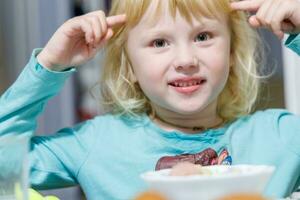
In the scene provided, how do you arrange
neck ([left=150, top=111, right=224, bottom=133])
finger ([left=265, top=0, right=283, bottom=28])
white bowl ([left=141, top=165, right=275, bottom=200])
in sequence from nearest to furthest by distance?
white bowl ([left=141, top=165, right=275, bottom=200]), finger ([left=265, top=0, right=283, bottom=28]), neck ([left=150, top=111, right=224, bottom=133])

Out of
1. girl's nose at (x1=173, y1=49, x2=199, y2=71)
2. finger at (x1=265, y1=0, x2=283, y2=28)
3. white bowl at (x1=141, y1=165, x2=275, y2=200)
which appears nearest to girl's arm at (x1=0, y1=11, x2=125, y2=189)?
girl's nose at (x1=173, y1=49, x2=199, y2=71)

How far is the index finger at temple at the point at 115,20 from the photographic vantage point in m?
0.92

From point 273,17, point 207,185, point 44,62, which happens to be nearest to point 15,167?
point 207,185

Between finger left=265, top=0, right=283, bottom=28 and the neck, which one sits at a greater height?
finger left=265, top=0, right=283, bottom=28

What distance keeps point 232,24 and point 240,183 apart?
499 millimetres

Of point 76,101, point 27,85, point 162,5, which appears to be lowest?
point 76,101

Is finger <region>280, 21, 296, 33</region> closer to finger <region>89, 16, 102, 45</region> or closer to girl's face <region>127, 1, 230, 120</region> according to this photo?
girl's face <region>127, 1, 230, 120</region>

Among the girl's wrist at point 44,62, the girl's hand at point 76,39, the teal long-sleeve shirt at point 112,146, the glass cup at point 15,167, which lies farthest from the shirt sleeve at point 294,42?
the glass cup at point 15,167

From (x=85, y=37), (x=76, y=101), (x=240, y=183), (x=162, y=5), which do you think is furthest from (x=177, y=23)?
(x=76, y=101)

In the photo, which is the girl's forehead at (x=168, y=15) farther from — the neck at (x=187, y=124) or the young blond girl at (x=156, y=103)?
the neck at (x=187, y=124)

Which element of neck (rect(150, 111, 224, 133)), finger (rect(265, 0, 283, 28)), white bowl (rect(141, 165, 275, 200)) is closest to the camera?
white bowl (rect(141, 165, 275, 200))

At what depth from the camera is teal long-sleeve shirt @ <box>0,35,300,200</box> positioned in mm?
916

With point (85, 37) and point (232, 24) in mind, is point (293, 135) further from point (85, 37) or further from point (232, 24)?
point (85, 37)

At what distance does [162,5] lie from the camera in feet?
2.96
